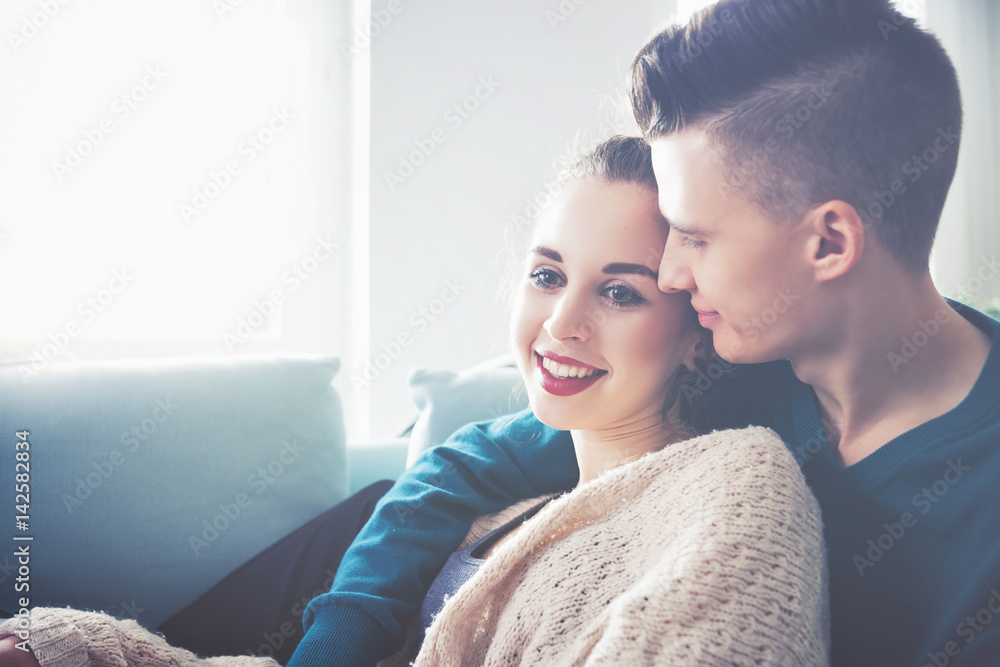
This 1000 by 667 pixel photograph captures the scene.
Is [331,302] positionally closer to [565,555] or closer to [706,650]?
[565,555]

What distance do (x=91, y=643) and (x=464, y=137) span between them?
76.1 inches

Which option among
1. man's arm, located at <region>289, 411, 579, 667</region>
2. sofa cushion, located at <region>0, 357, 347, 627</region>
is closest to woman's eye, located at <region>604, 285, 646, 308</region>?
man's arm, located at <region>289, 411, 579, 667</region>

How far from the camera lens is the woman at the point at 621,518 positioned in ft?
2.12

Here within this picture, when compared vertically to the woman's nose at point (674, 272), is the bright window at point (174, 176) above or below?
above

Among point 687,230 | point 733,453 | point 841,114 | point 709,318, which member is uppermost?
point 841,114

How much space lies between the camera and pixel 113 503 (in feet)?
4.36

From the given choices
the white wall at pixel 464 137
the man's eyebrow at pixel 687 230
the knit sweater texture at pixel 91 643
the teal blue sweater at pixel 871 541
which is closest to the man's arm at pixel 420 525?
the teal blue sweater at pixel 871 541

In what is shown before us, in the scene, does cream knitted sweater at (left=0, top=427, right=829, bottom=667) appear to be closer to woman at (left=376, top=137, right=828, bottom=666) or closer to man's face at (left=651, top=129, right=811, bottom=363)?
woman at (left=376, top=137, right=828, bottom=666)

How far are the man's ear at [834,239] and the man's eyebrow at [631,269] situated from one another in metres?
0.22

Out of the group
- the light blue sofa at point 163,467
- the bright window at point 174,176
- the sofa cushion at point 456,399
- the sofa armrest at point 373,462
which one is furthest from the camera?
the bright window at point 174,176

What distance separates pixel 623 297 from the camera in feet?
3.10

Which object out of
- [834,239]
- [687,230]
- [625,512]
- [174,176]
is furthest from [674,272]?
[174,176]

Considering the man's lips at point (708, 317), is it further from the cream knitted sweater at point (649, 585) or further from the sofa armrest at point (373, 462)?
the sofa armrest at point (373, 462)

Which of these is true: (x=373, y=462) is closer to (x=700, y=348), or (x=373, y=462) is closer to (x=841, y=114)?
(x=700, y=348)
